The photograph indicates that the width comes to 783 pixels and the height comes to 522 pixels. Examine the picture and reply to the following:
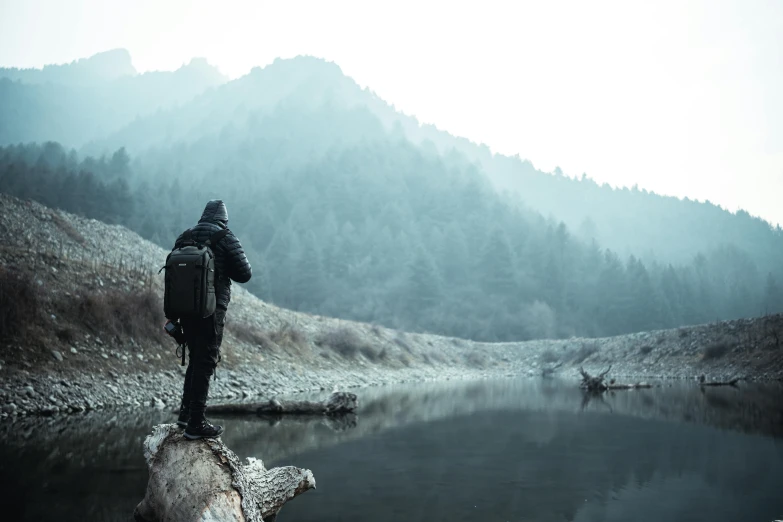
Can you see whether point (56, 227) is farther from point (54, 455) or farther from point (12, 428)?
point (54, 455)

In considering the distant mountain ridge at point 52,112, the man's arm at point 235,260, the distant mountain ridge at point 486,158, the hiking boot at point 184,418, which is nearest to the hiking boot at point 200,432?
the hiking boot at point 184,418

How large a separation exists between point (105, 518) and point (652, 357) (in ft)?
143

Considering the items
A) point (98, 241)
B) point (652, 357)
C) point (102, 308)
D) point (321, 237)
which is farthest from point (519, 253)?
point (102, 308)

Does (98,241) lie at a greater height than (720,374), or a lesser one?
greater

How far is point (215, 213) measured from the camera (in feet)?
21.4

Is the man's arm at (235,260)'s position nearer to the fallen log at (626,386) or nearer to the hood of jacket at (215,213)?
the hood of jacket at (215,213)

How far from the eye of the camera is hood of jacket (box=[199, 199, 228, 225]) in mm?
6449

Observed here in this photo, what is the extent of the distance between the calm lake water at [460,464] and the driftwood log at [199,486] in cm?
79

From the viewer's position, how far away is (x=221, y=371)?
72.3ft

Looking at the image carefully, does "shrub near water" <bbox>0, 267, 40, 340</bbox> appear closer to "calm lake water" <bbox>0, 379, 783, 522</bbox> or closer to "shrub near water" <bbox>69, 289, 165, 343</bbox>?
"shrub near water" <bbox>69, 289, 165, 343</bbox>

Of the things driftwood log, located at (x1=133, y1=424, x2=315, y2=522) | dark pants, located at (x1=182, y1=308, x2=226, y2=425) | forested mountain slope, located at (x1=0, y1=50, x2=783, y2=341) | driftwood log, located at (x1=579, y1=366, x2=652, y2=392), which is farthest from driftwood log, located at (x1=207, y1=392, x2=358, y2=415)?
forested mountain slope, located at (x1=0, y1=50, x2=783, y2=341)

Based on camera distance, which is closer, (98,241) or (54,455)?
(54,455)

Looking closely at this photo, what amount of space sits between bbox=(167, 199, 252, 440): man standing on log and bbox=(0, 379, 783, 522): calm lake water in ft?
5.05

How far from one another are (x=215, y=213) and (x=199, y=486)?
3107 millimetres
